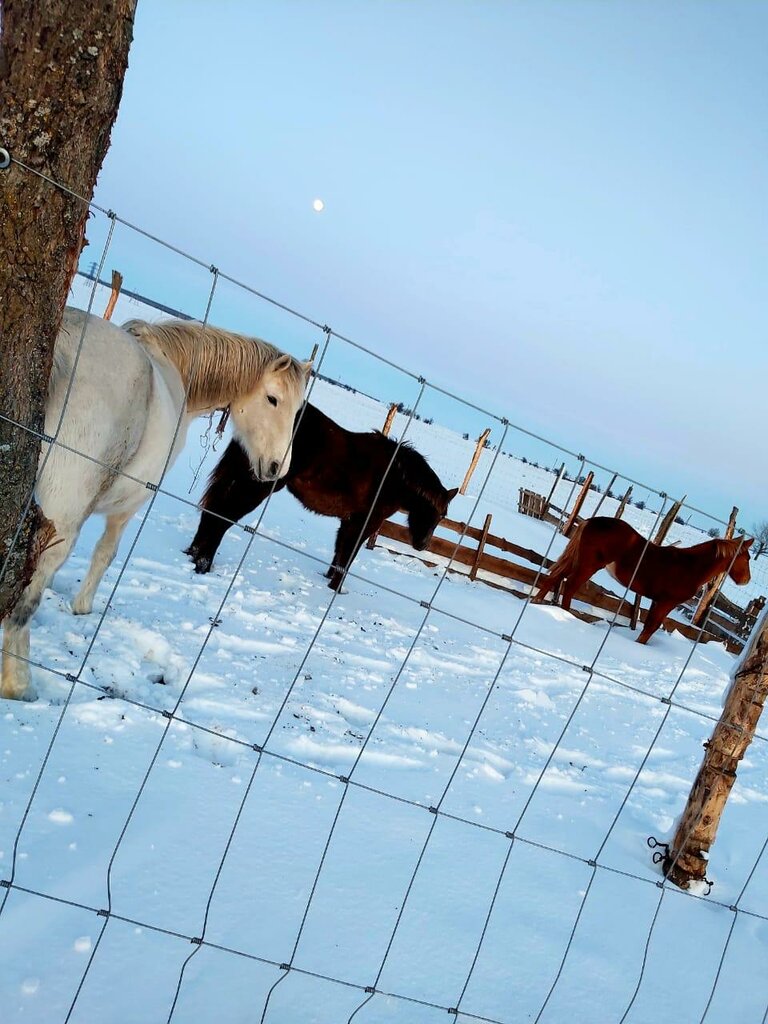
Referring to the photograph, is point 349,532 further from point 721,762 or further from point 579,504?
point 721,762

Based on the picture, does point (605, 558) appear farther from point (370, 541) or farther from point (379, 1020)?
point (379, 1020)

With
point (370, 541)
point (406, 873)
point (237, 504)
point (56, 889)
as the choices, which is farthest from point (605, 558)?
point (56, 889)

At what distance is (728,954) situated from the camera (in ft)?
7.64

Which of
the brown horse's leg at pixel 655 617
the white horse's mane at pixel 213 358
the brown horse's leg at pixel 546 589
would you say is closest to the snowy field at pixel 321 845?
the white horse's mane at pixel 213 358

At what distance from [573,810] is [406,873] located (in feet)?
4.14

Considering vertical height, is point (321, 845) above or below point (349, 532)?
below

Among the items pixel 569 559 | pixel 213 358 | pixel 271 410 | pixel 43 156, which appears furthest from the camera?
pixel 569 559

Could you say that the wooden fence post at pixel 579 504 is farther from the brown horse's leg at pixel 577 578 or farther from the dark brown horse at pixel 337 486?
the dark brown horse at pixel 337 486

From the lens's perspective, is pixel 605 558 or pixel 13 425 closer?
pixel 13 425

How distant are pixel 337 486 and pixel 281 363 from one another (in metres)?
2.47

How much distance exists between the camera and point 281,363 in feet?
11.5

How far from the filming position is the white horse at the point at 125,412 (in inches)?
→ 92.1

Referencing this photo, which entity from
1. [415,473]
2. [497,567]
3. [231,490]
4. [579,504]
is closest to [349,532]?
[415,473]

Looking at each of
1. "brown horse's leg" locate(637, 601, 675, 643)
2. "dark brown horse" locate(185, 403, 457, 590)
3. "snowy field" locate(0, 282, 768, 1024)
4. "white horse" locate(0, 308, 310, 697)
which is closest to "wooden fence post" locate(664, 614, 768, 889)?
"snowy field" locate(0, 282, 768, 1024)
